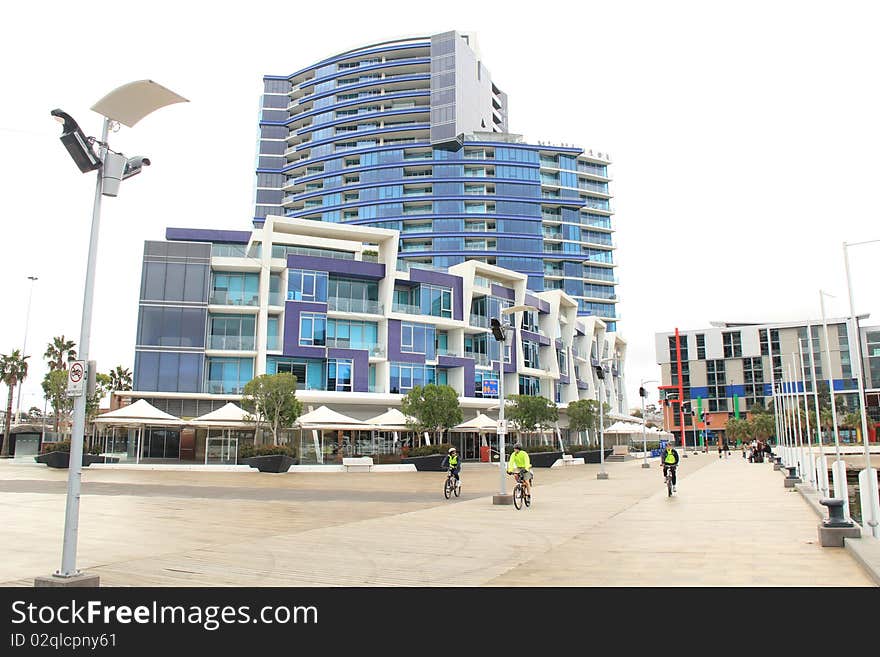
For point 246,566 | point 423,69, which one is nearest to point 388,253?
point 246,566

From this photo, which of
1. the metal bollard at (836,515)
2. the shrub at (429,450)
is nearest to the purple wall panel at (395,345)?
the shrub at (429,450)

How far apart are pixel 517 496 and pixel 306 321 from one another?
33.7 m

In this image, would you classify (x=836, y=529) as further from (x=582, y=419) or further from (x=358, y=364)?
(x=582, y=419)

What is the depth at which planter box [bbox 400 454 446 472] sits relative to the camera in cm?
4050

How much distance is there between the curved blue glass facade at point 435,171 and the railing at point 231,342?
46.5 metres

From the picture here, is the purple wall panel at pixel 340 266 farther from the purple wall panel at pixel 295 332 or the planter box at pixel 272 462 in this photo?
the planter box at pixel 272 462

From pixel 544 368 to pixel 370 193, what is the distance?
44.1 meters

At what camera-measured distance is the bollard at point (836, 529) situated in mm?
11242

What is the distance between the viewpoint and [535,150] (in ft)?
339

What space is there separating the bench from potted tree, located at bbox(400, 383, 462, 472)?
2.12m

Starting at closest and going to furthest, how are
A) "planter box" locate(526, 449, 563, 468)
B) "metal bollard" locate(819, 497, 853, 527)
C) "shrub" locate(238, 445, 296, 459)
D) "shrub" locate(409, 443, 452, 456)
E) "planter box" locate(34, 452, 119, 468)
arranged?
"metal bollard" locate(819, 497, 853, 527), "shrub" locate(238, 445, 296, 459), "planter box" locate(34, 452, 119, 468), "shrub" locate(409, 443, 452, 456), "planter box" locate(526, 449, 563, 468)

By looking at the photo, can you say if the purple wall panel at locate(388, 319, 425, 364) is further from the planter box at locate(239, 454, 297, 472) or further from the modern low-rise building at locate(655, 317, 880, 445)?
the modern low-rise building at locate(655, 317, 880, 445)

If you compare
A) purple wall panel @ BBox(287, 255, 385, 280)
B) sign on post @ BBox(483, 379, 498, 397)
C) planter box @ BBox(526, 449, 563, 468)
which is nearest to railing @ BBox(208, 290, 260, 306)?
purple wall panel @ BBox(287, 255, 385, 280)
